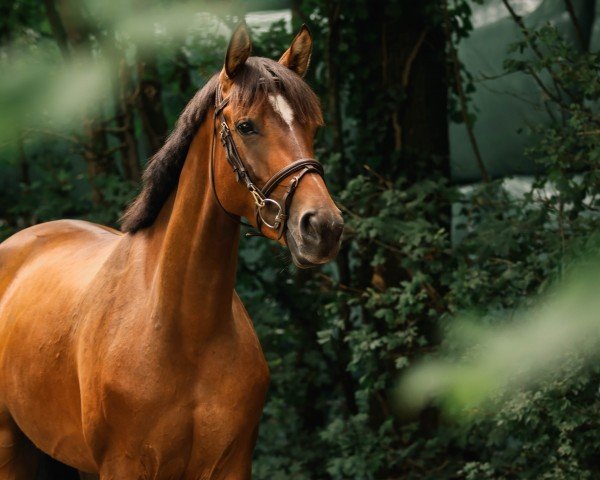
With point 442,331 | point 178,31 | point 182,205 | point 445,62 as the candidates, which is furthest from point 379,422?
point 182,205

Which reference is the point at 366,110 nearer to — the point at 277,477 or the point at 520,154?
the point at 520,154

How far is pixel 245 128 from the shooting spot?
307cm

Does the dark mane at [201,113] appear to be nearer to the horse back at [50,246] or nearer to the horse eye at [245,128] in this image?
the horse eye at [245,128]

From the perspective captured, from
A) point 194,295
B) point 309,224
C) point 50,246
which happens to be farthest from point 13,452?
point 309,224

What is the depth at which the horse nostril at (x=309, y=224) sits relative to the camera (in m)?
2.81

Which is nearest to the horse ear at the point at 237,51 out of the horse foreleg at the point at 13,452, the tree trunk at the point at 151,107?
the horse foreleg at the point at 13,452

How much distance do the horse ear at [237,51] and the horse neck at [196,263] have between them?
220mm

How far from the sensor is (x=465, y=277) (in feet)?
17.8

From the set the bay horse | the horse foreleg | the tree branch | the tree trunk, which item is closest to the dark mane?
the bay horse

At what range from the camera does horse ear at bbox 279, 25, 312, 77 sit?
10.9ft

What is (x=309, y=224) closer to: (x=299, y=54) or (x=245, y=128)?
(x=245, y=128)

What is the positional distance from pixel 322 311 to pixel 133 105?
211 cm

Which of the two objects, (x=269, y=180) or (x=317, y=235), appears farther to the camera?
(x=269, y=180)

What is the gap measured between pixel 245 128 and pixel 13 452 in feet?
6.36
